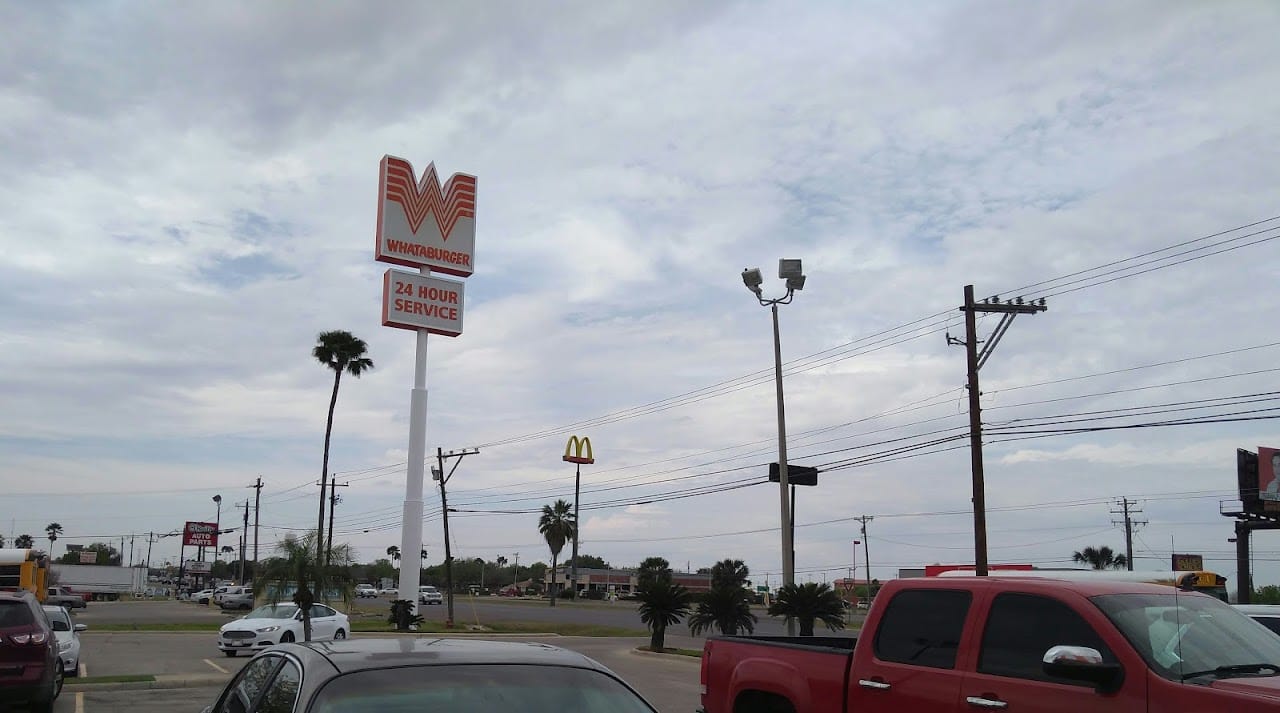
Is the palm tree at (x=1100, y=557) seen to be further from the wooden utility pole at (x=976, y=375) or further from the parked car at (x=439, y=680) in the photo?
the parked car at (x=439, y=680)

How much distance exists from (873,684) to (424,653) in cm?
347

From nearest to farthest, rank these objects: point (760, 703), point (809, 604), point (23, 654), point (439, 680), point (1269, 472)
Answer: point (439, 680) < point (760, 703) < point (23, 654) < point (809, 604) < point (1269, 472)

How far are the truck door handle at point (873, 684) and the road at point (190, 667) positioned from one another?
860 centimetres

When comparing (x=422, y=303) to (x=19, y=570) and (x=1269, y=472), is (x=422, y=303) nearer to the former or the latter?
(x=19, y=570)

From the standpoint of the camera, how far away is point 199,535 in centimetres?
12494

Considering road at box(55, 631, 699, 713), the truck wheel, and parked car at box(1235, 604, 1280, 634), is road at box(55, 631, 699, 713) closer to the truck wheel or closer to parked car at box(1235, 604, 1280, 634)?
the truck wheel

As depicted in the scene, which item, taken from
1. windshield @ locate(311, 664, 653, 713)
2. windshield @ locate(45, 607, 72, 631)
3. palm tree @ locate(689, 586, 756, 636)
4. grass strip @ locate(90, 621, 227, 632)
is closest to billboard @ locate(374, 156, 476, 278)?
grass strip @ locate(90, 621, 227, 632)

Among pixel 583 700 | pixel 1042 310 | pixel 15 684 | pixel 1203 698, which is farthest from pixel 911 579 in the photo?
pixel 1042 310

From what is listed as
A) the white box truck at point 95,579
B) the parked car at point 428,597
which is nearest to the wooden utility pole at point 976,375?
the parked car at point 428,597

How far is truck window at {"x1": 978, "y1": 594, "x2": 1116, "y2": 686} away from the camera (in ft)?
19.4

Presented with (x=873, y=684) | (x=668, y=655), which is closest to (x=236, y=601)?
(x=668, y=655)

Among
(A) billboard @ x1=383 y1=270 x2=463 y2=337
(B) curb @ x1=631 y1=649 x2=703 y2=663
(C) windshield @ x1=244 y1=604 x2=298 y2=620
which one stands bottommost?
(B) curb @ x1=631 y1=649 x2=703 y2=663

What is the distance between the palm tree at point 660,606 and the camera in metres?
30.1

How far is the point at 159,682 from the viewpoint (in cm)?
1870
